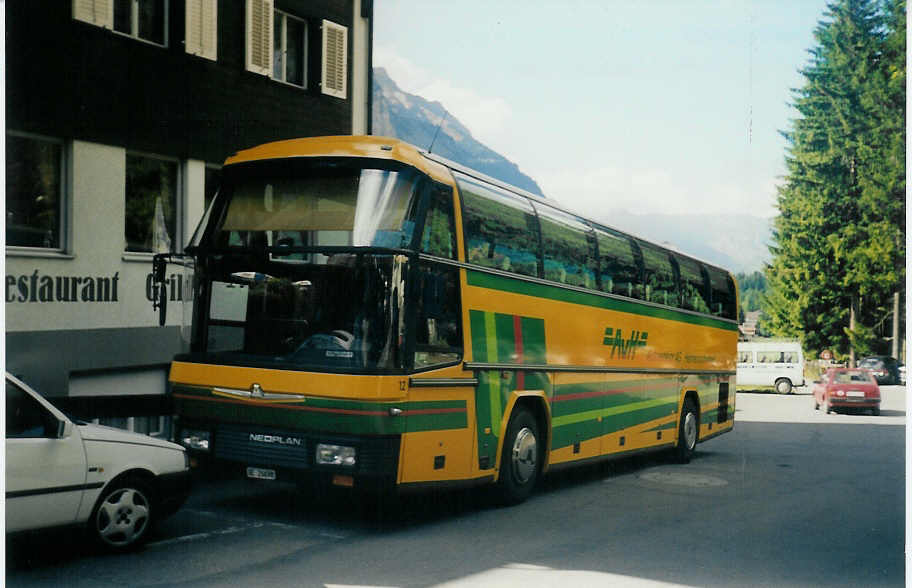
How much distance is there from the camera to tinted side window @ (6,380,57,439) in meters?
7.01

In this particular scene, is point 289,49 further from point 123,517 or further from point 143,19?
point 123,517

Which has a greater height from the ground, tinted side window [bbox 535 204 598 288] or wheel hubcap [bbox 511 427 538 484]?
tinted side window [bbox 535 204 598 288]

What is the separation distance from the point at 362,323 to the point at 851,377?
25.3m

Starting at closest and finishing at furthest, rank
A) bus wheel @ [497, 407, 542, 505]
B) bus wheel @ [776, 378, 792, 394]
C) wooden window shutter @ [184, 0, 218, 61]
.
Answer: bus wheel @ [497, 407, 542, 505] < wooden window shutter @ [184, 0, 218, 61] < bus wheel @ [776, 378, 792, 394]

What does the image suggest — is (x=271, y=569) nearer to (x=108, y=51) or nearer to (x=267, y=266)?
(x=267, y=266)

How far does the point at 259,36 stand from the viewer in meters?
16.4

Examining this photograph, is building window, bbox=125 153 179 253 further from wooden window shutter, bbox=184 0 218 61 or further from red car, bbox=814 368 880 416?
red car, bbox=814 368 880 416

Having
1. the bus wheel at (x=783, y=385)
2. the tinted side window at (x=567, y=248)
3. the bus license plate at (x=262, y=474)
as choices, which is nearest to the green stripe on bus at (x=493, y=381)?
the tinted side window at (x=567, y=248)

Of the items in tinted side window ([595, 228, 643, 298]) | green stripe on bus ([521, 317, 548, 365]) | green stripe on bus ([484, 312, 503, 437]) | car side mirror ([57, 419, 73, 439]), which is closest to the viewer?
car side mirror ([57, 419, 73, 439])

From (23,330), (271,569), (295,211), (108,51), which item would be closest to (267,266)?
(295,211)

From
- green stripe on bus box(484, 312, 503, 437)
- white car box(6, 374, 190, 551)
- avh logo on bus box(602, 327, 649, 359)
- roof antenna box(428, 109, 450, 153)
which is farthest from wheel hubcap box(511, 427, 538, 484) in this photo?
white car box(6, 374, 190, 551)

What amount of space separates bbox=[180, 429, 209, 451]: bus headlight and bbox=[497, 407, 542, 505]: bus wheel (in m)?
3.09

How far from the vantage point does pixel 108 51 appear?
540 inches

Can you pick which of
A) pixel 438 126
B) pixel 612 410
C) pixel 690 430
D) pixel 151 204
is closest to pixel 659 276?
pixel 612 410
